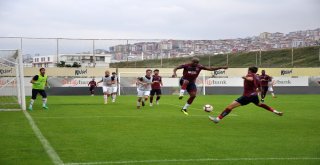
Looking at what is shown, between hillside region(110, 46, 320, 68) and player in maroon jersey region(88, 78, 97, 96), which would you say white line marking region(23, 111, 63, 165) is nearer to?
player in maroon jersey region(88, 78, 97, 96)

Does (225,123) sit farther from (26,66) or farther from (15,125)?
(26,66)

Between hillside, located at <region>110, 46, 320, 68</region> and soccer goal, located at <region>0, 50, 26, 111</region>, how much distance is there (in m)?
13.9

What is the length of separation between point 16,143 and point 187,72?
29.1 feet

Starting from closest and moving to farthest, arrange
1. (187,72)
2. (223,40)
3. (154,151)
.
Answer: (154,151) < (187,72) < (223,40)

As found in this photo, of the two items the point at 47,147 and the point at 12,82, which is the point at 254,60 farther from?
the point at 47,147

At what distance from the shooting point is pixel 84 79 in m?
43.6

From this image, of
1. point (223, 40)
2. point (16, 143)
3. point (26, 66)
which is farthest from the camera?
point (223, 40)

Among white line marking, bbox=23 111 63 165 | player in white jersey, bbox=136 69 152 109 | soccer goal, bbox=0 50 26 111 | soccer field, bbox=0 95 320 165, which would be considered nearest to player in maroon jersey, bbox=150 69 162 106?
player in white jersey, bbox=136 69 152 109

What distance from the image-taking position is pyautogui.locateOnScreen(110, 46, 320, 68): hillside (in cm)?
4700

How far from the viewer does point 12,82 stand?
29438 millimetres

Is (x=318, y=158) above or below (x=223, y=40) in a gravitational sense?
below

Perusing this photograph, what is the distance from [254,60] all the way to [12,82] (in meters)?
28.6

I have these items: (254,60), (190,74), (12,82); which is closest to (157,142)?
(190,74)

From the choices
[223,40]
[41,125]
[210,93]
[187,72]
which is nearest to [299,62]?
[223,40]
